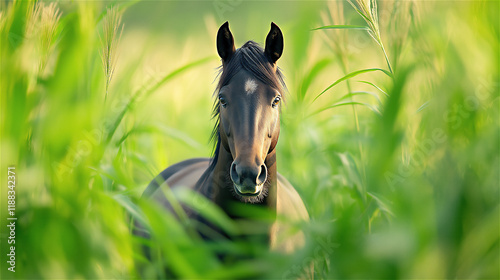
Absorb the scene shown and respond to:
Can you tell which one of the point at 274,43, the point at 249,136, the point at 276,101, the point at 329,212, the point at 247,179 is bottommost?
the point at 329,212

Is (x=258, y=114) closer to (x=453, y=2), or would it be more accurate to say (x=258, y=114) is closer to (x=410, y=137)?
(x=410, y=137)

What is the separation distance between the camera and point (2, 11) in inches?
56.9

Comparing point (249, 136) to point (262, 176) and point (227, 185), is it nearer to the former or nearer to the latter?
point (262, 176)

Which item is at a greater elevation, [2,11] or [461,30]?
[2,11]

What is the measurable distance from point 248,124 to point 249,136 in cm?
6

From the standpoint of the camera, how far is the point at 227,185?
2.21 meters

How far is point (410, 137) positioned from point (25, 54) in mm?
1351

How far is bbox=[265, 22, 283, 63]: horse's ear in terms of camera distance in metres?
2.34

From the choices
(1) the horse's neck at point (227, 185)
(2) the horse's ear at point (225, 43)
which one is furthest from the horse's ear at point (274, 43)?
(1) the horse's neck at point (227, 185)

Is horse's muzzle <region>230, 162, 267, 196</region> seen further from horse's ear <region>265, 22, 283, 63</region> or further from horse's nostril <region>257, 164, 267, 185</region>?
horse's ear <region>265, 22, 283, 63</region>

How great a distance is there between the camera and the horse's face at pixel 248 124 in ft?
6.08

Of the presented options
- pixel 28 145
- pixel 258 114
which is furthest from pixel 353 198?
pixel 28 145

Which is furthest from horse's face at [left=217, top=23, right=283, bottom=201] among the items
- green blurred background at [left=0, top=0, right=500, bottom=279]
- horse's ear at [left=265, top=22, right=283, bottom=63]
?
green blurred background at [left=0, top=0, right=500, bottom=279]

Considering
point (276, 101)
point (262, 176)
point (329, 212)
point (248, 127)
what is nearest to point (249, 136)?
point (248, 127)
